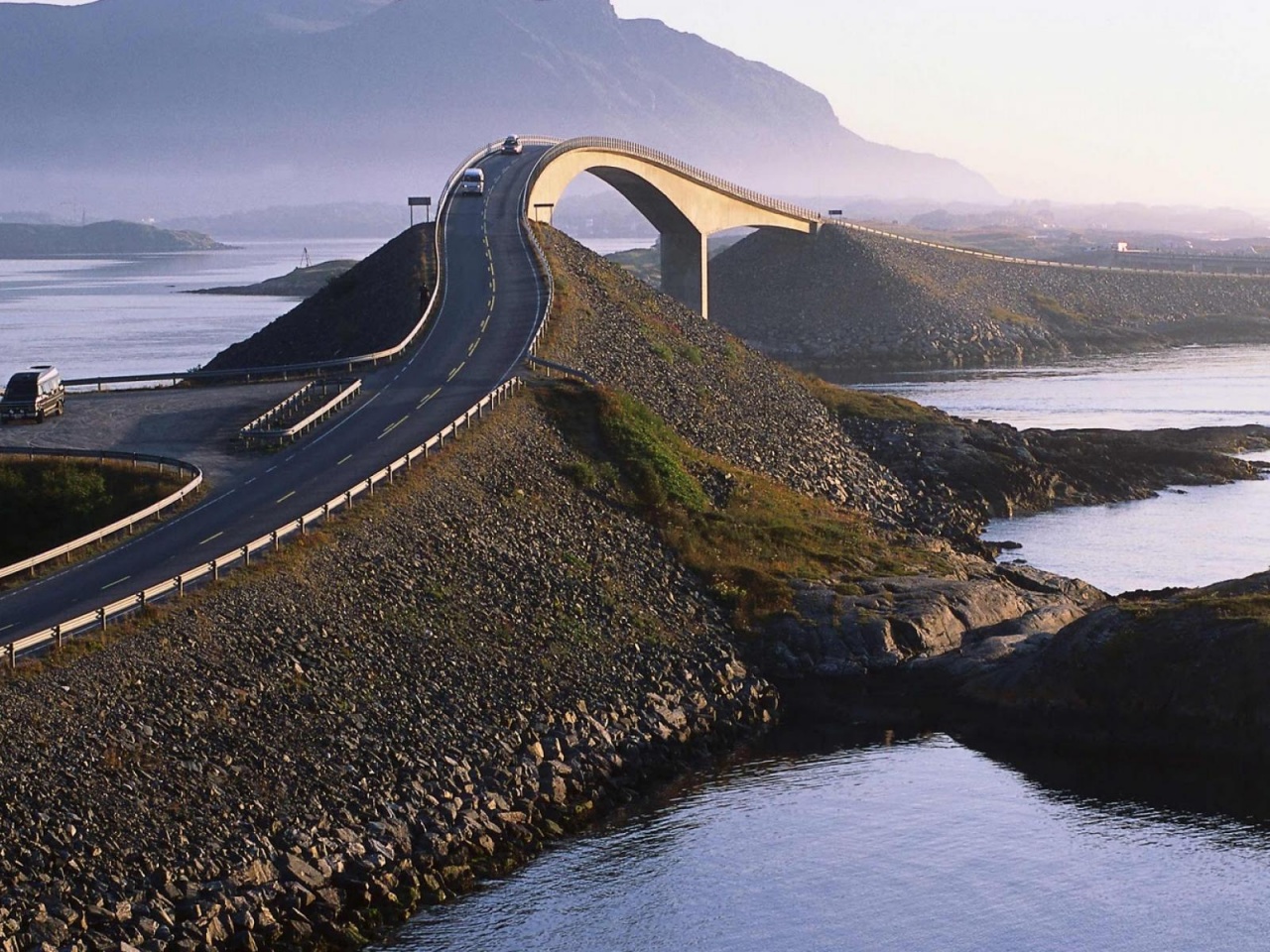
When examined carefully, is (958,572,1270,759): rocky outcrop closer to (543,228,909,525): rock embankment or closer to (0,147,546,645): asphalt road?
(0,147,546,645): asphalt road

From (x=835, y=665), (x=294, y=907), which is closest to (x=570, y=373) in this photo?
(x=835, y=665)

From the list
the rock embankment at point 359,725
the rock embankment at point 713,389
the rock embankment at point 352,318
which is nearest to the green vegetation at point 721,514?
the rock embankment at point 359,725

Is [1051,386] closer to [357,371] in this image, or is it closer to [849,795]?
[357,371]

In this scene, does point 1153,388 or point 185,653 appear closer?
point 185,653

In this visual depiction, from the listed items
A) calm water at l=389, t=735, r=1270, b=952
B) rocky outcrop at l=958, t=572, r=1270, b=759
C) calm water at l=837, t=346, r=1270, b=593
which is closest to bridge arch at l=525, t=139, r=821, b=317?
calm water at l=837, t=346, r=1270, b=593

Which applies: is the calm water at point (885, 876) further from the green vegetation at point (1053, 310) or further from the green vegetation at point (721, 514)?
the green vegetation at point (1053, 310)

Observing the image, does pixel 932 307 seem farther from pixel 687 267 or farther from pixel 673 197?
pixel 673 197
